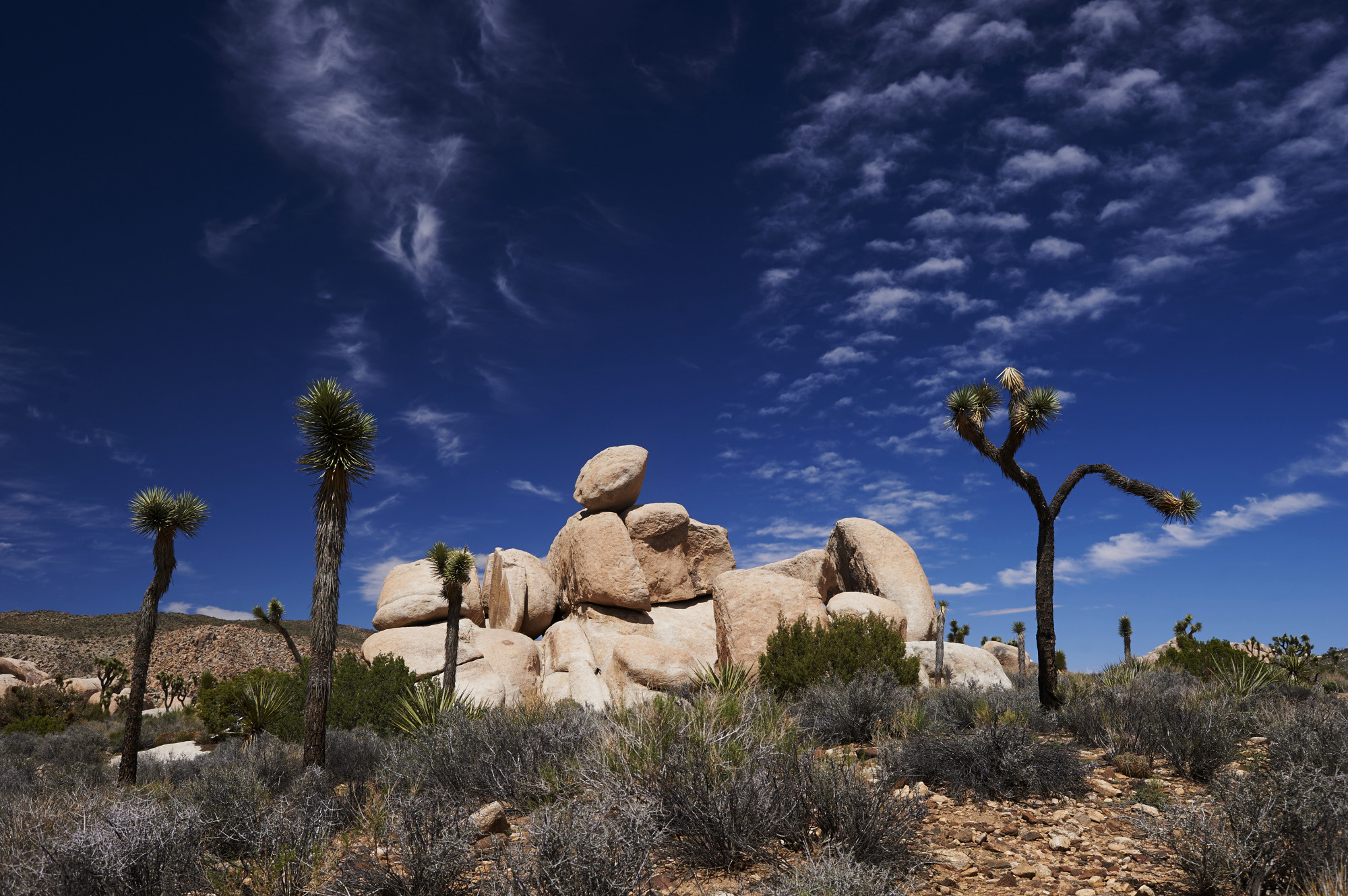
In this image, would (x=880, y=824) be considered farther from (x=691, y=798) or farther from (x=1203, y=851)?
(x=1203, y=851)

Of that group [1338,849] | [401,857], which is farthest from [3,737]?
[1338,849]

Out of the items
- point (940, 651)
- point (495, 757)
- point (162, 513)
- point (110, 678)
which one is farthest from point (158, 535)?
point (110, 678)

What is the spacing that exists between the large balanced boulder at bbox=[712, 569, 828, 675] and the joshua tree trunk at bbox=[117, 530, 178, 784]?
50.4 ft

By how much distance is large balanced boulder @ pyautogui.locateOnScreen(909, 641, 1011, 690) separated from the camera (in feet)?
88.8

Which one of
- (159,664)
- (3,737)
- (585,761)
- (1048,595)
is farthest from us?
(159,664)

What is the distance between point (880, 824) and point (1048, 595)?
40.3 ft

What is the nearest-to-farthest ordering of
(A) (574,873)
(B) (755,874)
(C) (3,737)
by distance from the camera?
(A) (574,873)
(B) (755,874)
(C) (3,737)

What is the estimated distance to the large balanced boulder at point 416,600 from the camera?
34.6 metres

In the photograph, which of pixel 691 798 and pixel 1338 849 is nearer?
pixel 1338 849

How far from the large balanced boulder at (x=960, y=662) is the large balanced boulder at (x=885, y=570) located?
1516 mm

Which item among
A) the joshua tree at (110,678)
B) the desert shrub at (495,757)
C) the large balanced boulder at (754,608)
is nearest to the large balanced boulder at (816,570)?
the large balanced boulder at (754,608)

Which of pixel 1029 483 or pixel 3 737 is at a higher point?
pixel 1029 483

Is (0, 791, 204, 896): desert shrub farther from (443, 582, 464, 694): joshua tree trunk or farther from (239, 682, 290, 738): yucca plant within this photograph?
(443, 582, 464, 694): joshua tree trunk

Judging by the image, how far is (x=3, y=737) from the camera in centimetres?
2653
